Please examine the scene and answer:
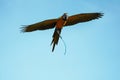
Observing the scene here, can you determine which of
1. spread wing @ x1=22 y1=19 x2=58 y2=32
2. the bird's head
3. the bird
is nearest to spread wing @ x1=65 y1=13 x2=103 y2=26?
the bird

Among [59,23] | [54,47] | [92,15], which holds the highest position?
[92,15]

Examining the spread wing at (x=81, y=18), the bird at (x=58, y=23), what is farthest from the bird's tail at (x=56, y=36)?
the spread wing at (x=81, y=18)

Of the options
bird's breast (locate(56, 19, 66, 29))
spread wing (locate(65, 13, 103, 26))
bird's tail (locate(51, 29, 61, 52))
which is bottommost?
bird's tail (locate(51, 29, 61, 52))

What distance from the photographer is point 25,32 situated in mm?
15227

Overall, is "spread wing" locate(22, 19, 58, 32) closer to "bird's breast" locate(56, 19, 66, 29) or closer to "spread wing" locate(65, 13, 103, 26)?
"bird's breast" locate(56, 19, 66, 29)

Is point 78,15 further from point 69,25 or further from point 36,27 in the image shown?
point 36,27

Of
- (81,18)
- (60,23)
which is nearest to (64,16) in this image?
(60,23)

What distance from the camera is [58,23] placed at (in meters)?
14.6

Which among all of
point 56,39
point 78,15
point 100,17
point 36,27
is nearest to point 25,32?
point 36,27

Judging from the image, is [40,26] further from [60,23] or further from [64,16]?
[64,16]

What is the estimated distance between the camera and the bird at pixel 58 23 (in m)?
14.5

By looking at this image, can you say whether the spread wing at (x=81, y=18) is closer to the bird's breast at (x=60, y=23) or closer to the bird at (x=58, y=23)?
the bird at (x=58, y=23)

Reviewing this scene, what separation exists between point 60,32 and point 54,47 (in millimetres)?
799

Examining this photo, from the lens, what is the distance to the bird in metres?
14.5
